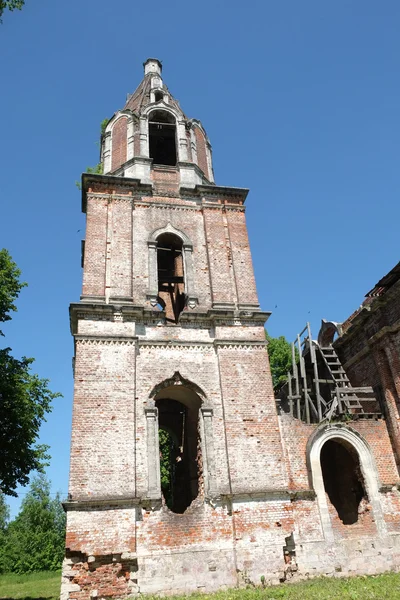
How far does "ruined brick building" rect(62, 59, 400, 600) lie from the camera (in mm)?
9719

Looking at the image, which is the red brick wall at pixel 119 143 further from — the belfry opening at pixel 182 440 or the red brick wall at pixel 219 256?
the belfry opening at pixel 182 440

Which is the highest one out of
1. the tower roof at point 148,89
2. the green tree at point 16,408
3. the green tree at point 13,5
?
the tower roof at point 148,89

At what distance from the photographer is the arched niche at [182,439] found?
10711mm

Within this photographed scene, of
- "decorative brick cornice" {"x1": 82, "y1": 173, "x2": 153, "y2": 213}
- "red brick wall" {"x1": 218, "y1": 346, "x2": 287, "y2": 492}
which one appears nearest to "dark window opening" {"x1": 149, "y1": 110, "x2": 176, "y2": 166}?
"decorative brick cornice" {"x1": 82, "y1": 173, "x2": 153, "y2": 213}

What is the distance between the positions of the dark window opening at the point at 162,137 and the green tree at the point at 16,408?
697 cm

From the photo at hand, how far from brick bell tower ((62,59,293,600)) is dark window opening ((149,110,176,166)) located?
1.87ft

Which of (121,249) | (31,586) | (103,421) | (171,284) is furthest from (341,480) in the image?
(31,586)

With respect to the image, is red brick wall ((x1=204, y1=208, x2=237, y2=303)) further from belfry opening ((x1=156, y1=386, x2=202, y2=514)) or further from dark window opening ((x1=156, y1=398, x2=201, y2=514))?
dark window opening ((x1=156, y1=398, x2=201, y2=514))

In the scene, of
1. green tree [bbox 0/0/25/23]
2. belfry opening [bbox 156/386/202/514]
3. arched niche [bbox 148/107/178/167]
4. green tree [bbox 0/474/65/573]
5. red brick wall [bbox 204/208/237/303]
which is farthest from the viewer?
green tree [bbox 0/474/65/573]

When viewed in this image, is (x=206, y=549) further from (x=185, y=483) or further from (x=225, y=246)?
(x=225, y=246)

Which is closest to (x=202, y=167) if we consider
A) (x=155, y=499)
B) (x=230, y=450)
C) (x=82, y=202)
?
(x=82, y=202)

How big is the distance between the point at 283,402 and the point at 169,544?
1054 cm

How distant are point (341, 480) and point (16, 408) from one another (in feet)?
34.1

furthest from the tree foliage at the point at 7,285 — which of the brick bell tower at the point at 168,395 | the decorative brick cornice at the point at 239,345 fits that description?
the decorative brick cornice at the point at 239,345
